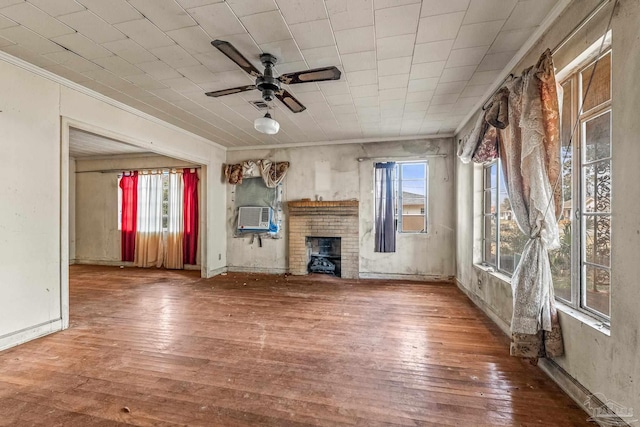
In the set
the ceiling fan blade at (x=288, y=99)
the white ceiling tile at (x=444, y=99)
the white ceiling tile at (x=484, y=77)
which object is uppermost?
the white ceiling tile at (x=444, y=99)

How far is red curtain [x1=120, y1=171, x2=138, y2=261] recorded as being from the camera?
6.82 meters

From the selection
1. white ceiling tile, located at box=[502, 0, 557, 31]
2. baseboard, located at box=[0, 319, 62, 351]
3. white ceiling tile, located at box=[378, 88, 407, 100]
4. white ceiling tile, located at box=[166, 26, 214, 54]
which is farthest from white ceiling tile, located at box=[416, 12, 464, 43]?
baseboard, located at box=[0, 319, 62, 351]

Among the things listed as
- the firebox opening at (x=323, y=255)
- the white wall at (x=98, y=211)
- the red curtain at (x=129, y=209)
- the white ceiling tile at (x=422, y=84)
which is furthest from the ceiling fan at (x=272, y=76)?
the white wall at (x=98, y=211)

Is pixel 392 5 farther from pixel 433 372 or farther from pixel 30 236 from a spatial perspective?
pixel 30 236

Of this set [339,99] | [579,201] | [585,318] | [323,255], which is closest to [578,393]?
[585,318]

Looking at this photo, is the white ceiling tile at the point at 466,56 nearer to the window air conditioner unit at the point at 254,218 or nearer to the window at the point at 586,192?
the window at the point at 586,192

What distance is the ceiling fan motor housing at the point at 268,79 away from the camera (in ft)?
8.47

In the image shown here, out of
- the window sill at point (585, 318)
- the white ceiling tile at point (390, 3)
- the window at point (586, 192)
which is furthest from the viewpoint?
the white ceiling tile at point (390, 3)

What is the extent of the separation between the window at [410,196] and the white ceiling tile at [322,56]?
3.18m

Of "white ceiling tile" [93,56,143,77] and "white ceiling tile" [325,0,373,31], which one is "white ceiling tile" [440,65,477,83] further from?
"white ceiling tile" [93,56,143,77]

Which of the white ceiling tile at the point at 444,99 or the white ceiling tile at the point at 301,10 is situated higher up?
the white ceiling tile at the point at 444,99

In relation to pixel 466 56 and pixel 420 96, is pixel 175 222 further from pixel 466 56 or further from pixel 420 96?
pixel 466 56

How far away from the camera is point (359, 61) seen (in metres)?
2.73

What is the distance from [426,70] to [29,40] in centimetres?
362
